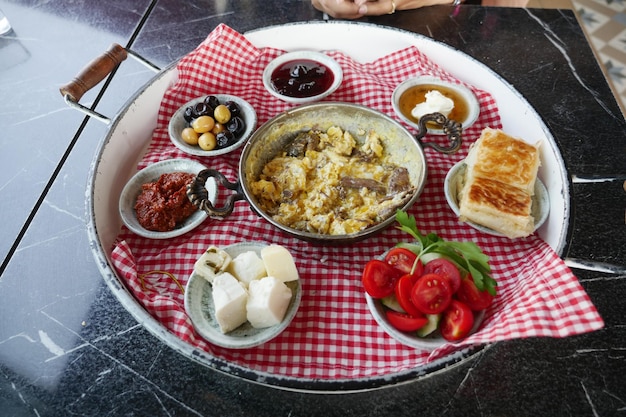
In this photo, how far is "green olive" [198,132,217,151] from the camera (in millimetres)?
2574

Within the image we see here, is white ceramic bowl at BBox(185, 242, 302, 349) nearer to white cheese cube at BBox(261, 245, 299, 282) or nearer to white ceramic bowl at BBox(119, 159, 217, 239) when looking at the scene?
white cheese cube at BBox(261, 245, 299, 282)

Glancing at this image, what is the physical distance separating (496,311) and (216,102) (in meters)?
1.91

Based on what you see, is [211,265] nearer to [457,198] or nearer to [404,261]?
[404,261]

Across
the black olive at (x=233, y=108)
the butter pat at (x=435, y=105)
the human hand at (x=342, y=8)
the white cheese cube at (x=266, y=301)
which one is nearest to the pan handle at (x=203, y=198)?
the white cheese cube at (x=266, y=301)

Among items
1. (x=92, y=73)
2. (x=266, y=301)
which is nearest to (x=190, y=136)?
(x=92, y=73)

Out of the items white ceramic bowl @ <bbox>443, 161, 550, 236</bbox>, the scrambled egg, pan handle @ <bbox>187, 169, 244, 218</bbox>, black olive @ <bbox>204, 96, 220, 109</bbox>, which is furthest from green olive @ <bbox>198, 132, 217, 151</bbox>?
white ceramic bowl @ <bbox>443, 161, 550, 236</bbox>

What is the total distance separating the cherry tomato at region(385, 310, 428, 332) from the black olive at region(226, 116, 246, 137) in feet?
4.62

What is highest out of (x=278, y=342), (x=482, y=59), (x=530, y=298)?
(x=482, y=59)

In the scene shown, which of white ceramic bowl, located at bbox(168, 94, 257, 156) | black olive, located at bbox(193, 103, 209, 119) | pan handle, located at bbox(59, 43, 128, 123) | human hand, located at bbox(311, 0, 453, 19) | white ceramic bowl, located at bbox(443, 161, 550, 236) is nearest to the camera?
white ceramic bowl, located at bbox(443, 161, 550, 236)

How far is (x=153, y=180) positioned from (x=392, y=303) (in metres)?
1.43

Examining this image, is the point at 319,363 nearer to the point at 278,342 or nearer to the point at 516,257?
the point at 278,342

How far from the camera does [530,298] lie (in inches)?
70.5

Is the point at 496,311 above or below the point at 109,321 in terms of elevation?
above

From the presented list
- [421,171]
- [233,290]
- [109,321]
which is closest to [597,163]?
[421,171]
